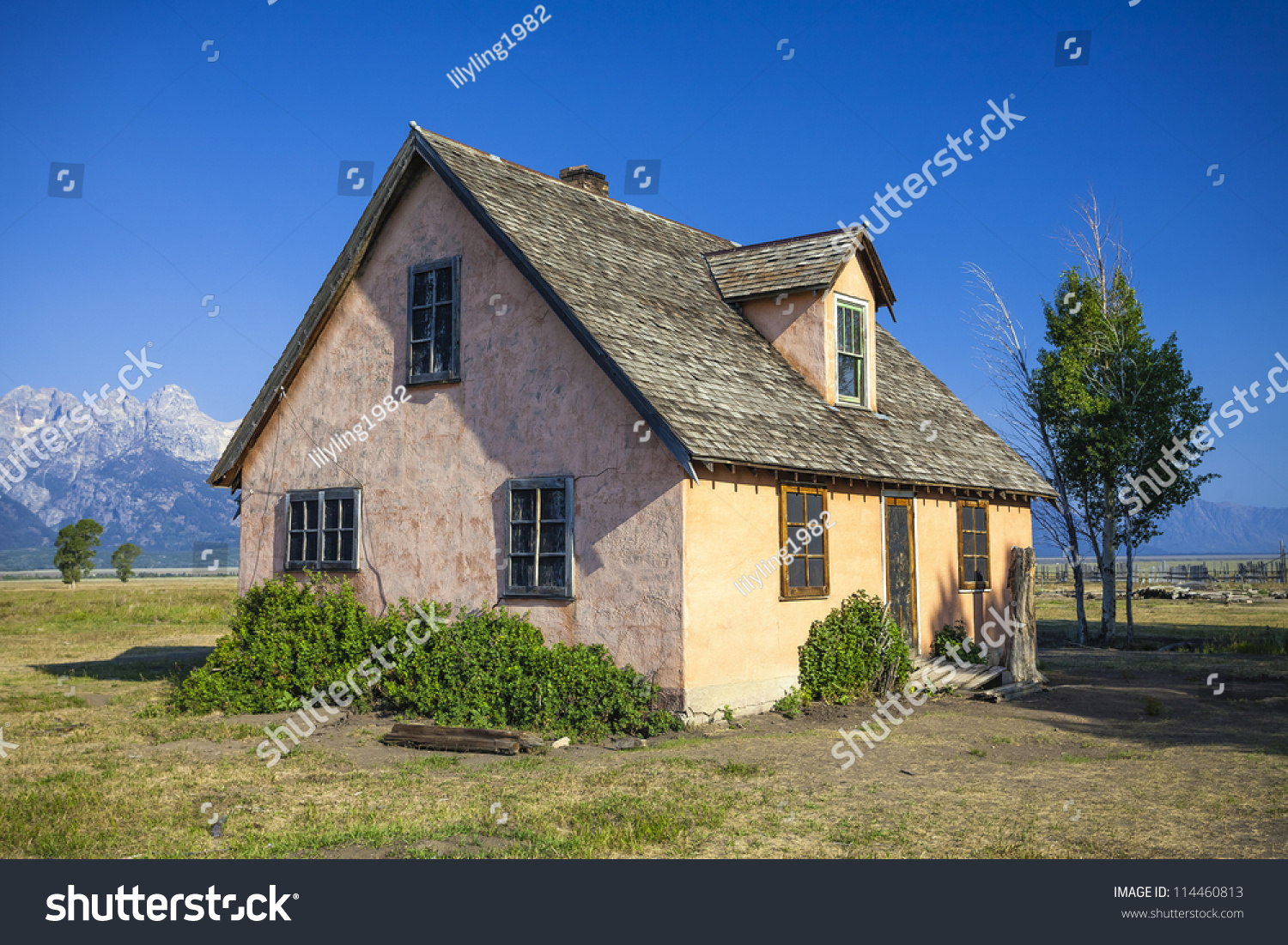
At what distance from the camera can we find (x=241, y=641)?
14.9 meters

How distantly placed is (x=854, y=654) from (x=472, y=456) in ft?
20.7

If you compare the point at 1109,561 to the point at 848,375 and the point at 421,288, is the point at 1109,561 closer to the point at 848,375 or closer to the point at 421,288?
the point at 848,375

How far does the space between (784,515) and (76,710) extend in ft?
34.9

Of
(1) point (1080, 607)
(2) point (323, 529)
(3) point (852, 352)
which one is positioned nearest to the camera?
(2) point (323, 529)

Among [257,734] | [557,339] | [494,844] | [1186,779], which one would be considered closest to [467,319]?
[557,339]

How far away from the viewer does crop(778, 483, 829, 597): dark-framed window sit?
45.2ft

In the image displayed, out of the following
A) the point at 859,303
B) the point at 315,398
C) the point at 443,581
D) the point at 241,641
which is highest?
the point at 859,303

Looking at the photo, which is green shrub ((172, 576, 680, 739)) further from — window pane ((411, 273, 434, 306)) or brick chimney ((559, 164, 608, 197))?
brick chimney ((559, 164, 608, 197))

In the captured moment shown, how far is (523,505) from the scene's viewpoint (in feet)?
44.5

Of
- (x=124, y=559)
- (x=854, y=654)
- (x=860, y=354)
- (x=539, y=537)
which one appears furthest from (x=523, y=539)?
(x=124, y=559)

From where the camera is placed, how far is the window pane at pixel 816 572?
47.1 ft

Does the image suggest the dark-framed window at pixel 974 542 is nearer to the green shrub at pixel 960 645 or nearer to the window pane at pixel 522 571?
the green shrub at pixel 960 645
